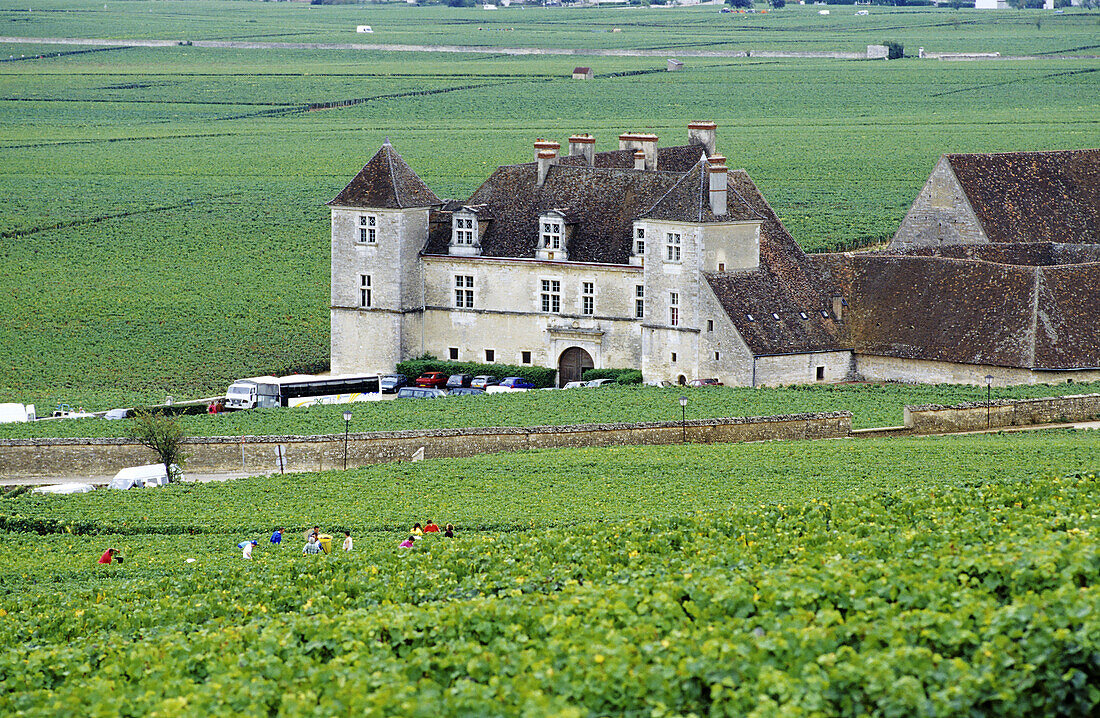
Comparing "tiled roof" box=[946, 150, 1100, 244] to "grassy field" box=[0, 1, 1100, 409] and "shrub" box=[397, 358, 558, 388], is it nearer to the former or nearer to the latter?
"grassy field" box=[0, 1, 1100, 409]

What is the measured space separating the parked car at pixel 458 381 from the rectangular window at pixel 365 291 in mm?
4624

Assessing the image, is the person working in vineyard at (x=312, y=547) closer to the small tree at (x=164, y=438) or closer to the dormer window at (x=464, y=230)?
the small tree at (x=164, y=438)

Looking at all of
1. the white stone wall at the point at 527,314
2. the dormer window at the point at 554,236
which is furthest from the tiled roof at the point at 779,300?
the dormer window at the point at 554,236

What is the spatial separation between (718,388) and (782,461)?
14802 millimetres

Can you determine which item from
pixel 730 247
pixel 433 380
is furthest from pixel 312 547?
pixel 433 380

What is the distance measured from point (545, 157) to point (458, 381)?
984 centimetres

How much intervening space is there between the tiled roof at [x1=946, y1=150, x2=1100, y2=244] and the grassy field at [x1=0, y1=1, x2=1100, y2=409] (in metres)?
16.9

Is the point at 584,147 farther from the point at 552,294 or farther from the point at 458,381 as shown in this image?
the point at 458,381

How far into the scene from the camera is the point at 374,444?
50.2 metres

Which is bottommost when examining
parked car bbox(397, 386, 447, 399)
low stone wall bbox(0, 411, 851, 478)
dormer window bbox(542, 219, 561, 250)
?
low stone wall bbox(0, 411, 851, 478)

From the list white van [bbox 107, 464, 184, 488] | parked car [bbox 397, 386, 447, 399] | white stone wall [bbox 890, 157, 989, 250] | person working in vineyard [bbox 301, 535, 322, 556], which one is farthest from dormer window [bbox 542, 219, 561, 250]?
person working in vineyard [bbox 301, 535, 322, 556]

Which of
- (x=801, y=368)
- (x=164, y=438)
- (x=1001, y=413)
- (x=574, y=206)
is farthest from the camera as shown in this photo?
(x=574, y=206)

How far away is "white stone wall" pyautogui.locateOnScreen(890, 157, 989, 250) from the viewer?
73750mm

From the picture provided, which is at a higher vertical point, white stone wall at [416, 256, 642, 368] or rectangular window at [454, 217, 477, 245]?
rectangular window at [454, 217, 477, 245]
